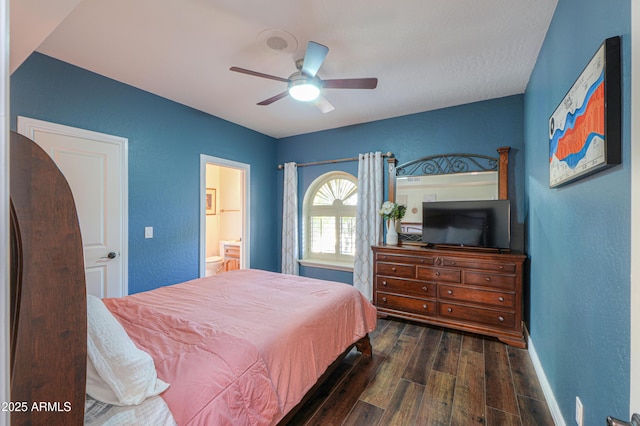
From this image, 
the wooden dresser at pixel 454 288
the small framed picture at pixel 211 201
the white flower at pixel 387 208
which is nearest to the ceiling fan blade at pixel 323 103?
the white flower at pixel 387 208

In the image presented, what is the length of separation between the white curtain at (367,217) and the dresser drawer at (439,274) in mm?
794

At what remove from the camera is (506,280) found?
2.69m

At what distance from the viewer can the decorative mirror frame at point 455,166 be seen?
3.08 metres

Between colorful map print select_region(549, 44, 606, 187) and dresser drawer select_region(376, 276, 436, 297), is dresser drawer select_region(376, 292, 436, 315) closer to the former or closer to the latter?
dresser drawer select_region(376, 276, 436, 297)

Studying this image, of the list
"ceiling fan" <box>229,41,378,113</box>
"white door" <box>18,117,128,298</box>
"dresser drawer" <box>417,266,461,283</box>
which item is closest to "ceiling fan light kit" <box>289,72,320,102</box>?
"ceiling fan" <box>229,41,378,113</box>

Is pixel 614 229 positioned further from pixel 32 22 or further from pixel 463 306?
pixel 32 22

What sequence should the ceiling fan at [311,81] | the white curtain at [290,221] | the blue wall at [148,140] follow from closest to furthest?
the ceiling fan at [311,81]
the blue wall at [148,140]
the white curtain at [290,221]

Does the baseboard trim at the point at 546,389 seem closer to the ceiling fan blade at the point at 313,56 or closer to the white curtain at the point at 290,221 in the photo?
the ceiling fan blade at the point at 313,56

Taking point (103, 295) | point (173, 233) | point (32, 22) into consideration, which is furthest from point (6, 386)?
point (173, 233)

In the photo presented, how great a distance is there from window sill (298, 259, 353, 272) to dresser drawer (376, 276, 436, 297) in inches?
30.8

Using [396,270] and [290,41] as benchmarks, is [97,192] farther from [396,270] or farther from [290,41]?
[396,270]

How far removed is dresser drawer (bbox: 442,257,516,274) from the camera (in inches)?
106

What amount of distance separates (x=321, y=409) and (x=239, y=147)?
3.43 metres

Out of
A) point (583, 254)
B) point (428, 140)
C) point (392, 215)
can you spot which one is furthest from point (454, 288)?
point (428, 140)
